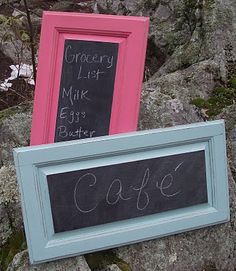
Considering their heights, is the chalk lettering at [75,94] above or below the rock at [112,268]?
above

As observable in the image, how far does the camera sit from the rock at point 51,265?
1.63 meters

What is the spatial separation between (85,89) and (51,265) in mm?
672

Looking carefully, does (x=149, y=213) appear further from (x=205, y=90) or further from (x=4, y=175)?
(x=205, y=90)

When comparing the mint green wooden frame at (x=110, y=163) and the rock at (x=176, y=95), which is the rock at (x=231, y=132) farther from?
the mint green wooden frame at (x=110, y=163)

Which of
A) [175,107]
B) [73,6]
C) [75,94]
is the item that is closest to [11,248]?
[75,94]

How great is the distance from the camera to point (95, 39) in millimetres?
1904

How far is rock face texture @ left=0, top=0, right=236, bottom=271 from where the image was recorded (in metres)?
1.74

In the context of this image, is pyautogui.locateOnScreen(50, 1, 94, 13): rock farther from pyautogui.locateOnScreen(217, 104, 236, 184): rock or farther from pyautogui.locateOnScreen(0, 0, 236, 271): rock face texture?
pyautogui.locateOnScreen(217, 104, 236, 184): rock

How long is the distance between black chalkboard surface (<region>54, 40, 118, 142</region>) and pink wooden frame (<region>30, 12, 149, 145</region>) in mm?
21

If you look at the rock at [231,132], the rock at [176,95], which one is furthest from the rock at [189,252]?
the rock at [176,95]

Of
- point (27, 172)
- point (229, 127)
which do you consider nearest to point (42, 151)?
point (27, 172)

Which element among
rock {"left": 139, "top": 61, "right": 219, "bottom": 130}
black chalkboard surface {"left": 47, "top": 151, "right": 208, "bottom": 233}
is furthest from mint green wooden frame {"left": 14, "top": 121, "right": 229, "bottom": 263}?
rock {"left": 139, "top": 61, "right": 219, "bottom": 130}

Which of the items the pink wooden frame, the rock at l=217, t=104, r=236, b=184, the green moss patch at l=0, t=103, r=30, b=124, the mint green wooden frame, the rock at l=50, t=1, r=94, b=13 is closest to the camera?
the mint green wooden frame

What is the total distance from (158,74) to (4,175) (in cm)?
126
